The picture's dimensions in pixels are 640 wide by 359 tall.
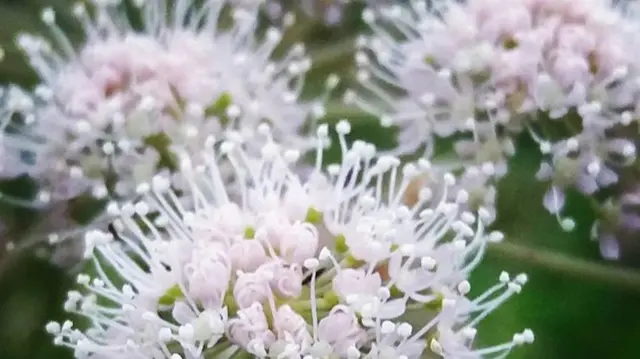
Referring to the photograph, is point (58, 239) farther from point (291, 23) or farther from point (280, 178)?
point (291, 23)

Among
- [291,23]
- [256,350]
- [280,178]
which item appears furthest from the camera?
[291,23]

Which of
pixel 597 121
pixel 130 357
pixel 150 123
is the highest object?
pixel 150 123

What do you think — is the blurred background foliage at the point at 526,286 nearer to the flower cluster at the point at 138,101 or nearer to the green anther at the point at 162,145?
the flower cluster at the point at 138,101

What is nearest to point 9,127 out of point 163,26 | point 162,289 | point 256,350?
point 163,26

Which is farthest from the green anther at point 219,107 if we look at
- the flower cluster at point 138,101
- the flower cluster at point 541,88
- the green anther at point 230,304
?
the green anther at point 230,304

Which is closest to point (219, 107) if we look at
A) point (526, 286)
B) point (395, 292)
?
point (395, 292)

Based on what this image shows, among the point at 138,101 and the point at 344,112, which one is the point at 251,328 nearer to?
the point at 138,101
